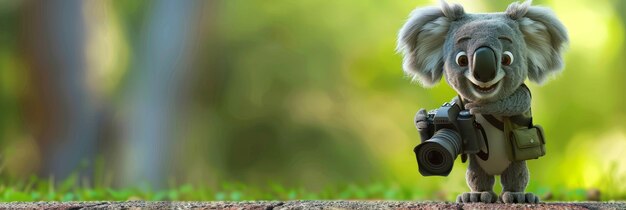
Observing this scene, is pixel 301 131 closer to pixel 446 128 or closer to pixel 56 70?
pixel 56 70

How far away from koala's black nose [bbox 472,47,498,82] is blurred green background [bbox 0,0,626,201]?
2148 millimetres

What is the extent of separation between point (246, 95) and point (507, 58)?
5.60 m

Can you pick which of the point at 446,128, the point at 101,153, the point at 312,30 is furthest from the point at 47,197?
the point at 312,30

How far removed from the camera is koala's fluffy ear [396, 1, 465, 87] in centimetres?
194

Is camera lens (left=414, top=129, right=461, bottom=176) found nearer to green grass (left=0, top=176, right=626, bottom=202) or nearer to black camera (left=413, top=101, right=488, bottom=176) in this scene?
black camera (left=413, top=101, right=488, bottom=176)

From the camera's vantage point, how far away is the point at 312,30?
7160mm

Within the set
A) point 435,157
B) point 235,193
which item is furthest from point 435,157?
point 235,193

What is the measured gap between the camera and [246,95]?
7.30 metres

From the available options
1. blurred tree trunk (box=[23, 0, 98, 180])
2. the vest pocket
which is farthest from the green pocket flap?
blurred tree trunk (box=[23, 0, 98, 180])

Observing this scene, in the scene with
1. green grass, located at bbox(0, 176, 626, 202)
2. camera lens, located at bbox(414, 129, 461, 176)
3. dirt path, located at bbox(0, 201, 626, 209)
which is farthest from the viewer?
green grass, located at bbox(0, 176, 626, 202)

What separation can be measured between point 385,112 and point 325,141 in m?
0.63

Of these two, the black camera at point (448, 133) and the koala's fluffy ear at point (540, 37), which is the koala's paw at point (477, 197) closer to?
the black camera at point (448, 133)

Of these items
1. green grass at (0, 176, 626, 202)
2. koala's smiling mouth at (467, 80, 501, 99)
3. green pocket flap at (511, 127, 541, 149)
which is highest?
koala's smiling mouth at (467, 80, 501, 99)

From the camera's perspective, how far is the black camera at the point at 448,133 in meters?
1.69
